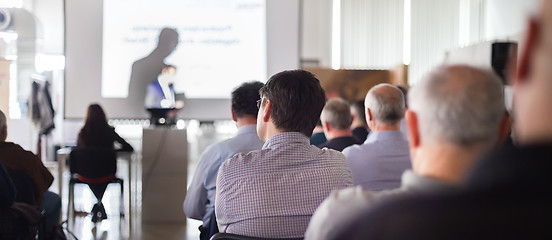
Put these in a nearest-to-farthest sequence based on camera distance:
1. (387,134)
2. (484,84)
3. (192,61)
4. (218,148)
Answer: (484,84) < (387,134) < (218,148) < (192,61)

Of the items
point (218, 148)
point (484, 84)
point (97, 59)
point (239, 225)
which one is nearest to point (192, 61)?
point (97, 59)

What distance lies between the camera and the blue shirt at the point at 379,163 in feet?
9.10

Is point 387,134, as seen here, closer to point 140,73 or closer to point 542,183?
point 542,183

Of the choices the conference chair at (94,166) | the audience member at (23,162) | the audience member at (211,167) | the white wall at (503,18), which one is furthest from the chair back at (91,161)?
the white wall at (503,18)

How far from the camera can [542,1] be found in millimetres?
666

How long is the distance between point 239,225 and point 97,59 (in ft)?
14.3

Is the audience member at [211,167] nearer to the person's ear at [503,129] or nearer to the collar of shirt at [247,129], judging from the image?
the collar of shirt at [247,129]

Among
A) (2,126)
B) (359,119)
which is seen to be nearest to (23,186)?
(2,126)

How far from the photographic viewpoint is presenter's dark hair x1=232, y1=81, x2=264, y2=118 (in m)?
3.27

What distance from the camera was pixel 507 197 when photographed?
61cm

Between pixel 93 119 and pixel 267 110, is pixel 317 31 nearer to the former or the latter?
pixel 93 119

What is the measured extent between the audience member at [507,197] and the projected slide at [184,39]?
5280 millimetres

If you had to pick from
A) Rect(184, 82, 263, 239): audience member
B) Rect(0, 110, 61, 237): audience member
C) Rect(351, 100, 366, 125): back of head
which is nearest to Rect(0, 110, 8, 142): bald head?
Rect(0, 110, 61, 237): audience member

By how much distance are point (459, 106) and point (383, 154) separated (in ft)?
6.06
